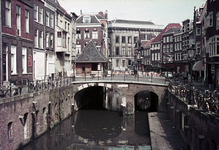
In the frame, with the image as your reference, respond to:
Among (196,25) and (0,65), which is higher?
(196,25)

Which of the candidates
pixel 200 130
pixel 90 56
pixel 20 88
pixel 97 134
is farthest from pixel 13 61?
pixel 90 56

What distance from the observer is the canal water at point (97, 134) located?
18741 mm

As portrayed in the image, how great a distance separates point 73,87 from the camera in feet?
100

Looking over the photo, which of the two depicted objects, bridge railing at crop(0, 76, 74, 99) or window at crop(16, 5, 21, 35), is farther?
window at crop(16, 5, 21, 35)

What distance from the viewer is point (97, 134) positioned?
2194cm

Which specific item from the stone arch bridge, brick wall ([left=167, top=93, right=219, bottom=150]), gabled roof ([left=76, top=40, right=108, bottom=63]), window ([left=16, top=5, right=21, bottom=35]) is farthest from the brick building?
gabled roof ([left=76, top=40, right=108, bottom=63])

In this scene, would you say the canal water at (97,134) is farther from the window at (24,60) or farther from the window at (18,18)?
the window at (18,18)

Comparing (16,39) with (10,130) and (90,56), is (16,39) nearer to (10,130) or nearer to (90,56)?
(10,130)

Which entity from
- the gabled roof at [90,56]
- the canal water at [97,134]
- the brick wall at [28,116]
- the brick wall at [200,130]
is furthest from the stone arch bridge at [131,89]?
the brick wall at [200,130]

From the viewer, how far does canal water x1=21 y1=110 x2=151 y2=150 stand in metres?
18.7

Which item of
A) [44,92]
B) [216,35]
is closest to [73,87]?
[44,92]

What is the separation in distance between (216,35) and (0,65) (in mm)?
18792

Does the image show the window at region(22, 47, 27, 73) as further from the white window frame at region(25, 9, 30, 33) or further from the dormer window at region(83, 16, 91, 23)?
the dormer window at region(83, 16, 91, 23)

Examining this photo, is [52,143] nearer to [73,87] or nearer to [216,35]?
[73,87]
